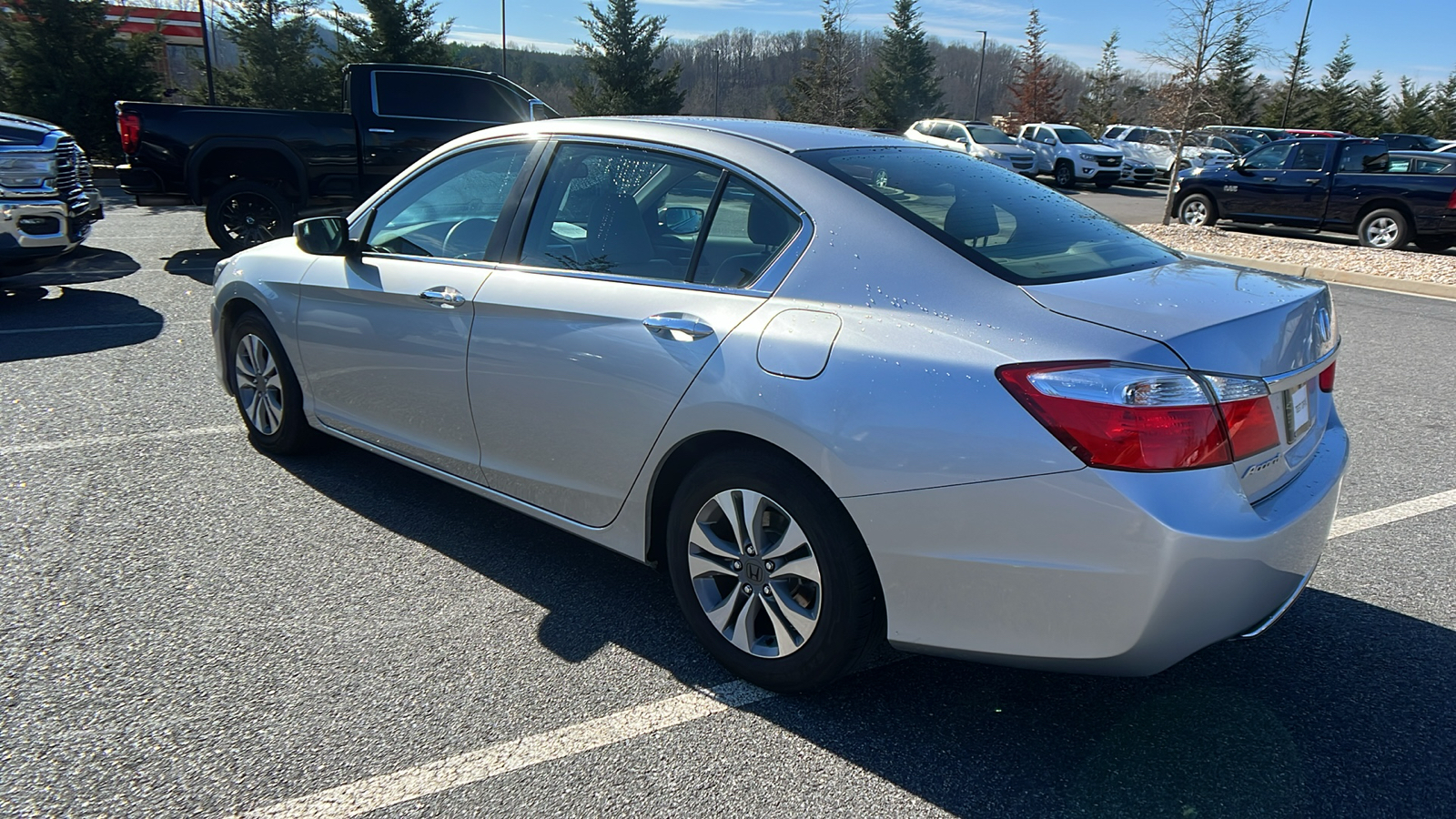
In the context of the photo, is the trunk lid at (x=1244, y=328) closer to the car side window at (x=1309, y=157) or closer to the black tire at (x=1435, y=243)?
the black tire at (x=1435, y=243)

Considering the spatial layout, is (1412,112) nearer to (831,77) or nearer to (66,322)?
Answer: (831,77)

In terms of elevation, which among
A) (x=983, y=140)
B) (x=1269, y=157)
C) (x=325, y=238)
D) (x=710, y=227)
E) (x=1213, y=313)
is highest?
(x=983, y=140)

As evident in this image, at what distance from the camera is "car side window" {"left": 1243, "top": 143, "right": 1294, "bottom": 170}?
16266 millimetres

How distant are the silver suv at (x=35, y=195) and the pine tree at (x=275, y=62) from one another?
65.5 feet

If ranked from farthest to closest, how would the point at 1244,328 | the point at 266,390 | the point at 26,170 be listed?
1. the point at 26,170
2. the point at 266,390
3. the point at 1244,328

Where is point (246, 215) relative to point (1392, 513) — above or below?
above

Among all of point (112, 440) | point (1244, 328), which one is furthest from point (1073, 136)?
point (1244, 328)

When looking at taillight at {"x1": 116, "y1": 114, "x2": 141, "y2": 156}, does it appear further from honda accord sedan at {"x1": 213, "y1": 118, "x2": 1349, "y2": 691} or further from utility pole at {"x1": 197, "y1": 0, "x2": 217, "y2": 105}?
utility pole at {"x1": 197, "y1": 0, "x2": 217, "y2": 105}

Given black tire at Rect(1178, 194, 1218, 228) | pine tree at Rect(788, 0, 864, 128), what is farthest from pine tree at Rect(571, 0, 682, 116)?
black tire at Rect(1178, 194, 1218, 228)

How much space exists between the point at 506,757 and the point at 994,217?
210 centimetres

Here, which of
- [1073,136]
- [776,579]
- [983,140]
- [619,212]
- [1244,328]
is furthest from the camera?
[1073,136]

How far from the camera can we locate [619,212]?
3.27 m

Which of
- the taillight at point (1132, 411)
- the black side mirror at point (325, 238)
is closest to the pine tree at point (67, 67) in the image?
the black side mirror at point (325, 238)

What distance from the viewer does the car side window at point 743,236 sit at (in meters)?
2.81
